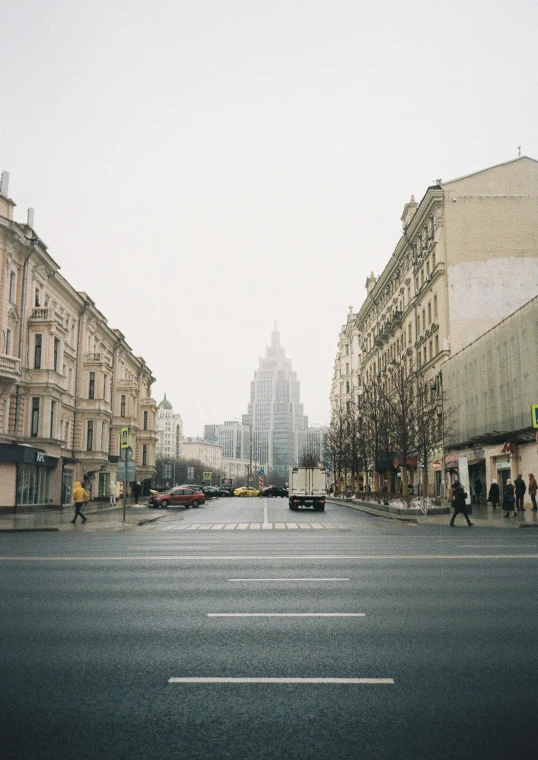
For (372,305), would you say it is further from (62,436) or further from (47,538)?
(47,538)

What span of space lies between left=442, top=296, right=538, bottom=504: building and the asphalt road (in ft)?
76.3

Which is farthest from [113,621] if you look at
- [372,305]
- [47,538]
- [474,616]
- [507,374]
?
[372,305]

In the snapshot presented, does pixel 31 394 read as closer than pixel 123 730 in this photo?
No

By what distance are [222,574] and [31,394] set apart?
108 ft

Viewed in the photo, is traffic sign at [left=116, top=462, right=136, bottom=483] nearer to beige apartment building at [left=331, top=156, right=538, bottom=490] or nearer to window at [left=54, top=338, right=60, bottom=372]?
window at [left=54, top=338, right=60, bottom=372]

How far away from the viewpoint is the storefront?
3856cm

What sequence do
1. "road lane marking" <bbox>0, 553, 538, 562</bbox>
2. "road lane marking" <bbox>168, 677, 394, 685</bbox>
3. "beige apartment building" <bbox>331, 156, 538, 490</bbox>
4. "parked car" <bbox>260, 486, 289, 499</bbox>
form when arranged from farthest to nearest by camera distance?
"parked car" <bbox>260, 486, 289, 499</bbox> → "beige apartment building" <bbox>331, 156, 538, 490</bbox> → "road lane marking" <bbox>0, 553, 538, 562</bbox> → "road lane marking" <bbox>168, 677, 394, 685</bbox>

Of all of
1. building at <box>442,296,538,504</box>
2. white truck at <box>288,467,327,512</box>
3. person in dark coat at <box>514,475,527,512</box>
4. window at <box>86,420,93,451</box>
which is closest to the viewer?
person in dark coat at <box>514,475,527,512</box>

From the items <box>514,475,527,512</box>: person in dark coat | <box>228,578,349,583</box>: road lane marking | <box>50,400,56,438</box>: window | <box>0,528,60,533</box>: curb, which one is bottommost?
<box>228,578,349,583</box>: road lane marking

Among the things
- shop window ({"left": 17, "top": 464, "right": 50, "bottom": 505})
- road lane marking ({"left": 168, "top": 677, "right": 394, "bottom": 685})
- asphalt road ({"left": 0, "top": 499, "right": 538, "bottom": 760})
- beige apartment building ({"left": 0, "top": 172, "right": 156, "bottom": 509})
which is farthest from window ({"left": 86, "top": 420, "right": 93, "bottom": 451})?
road lane marking ({"left": 168, "top": 677, "right": 394, "bottom": 685})

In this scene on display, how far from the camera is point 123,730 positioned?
5.20 m

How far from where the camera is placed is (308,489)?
4659 centimetres

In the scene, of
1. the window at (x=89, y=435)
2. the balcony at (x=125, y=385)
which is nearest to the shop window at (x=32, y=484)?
the window at (x=89, y=435)

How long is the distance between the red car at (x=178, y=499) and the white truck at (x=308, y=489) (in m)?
9.36
